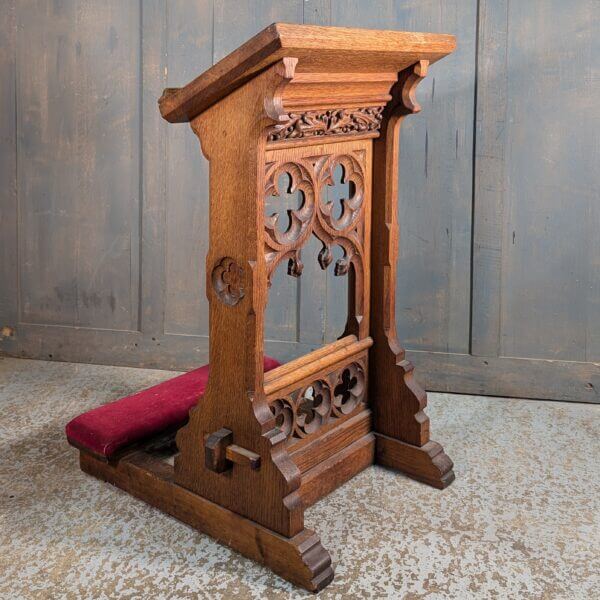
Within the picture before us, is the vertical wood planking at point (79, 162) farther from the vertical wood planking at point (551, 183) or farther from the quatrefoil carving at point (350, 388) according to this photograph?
the vertical wood planking at point (551, 183)

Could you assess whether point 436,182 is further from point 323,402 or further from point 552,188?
point 323,402

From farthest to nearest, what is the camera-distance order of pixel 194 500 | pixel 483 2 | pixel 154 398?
pixel 483 2 → pixel 154 398 → pixel 194 500

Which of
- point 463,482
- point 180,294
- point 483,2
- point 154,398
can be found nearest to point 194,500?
point 154,398

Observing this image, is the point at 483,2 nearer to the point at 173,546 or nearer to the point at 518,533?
the point at 518,533

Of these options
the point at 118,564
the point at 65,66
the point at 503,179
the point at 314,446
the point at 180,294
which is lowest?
the point at 118,564

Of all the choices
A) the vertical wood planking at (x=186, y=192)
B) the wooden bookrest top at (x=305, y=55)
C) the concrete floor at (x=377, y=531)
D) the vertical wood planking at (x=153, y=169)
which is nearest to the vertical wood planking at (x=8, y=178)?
the vertical wood planking at (x=153, y=169)

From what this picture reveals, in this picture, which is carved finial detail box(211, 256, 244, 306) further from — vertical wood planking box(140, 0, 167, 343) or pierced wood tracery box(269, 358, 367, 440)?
vertical wood planking box(140, 0, 167, 343)

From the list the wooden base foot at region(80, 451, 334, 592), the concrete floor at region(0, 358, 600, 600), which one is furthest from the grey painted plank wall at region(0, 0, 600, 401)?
the wooden base foot at region(80, 451, 334, 592)

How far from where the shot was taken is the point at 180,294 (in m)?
3.47

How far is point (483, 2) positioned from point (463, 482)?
1773 millimetres

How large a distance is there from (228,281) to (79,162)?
5.85 feet

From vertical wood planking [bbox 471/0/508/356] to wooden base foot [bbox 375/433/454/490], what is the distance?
0.84 m

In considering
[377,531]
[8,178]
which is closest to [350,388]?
[377,531]

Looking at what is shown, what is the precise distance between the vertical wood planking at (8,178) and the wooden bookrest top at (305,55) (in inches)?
72.6
